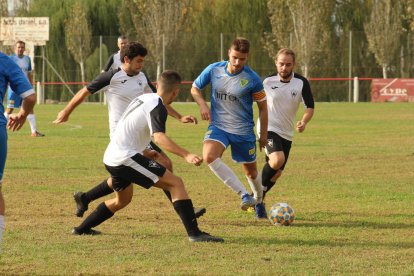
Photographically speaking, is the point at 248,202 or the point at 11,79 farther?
the point at 248,202

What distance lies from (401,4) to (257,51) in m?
9.06

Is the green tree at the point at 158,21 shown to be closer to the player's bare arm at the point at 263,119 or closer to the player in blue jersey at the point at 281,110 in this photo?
the player in blue jersey at the point at 281,110

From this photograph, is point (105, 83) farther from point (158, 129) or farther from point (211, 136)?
point (158, 129)

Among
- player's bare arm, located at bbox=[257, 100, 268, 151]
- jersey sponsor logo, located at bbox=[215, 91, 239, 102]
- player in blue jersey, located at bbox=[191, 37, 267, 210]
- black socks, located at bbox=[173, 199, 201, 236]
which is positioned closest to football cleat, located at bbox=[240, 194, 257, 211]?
player in blue jersey, located at bbox=[191, 37, 267, 210]

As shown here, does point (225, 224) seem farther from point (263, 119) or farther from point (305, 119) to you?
point (305, 119)

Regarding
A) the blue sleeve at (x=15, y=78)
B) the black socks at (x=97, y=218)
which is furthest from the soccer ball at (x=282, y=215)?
the blue sleeve at (x=15, y=78)

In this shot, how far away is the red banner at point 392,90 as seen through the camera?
44375mm

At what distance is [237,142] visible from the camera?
9.04 meters

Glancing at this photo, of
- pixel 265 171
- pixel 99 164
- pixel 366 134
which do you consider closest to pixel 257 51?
pixel 366 134

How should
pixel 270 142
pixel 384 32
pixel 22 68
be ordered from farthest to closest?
1. pixel 384 32
2. pixel 22 68
3. pixel 270 142

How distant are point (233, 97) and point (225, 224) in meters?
1.30

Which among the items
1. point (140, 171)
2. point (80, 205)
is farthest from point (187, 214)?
point (80, 205)

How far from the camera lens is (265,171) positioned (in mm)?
9805

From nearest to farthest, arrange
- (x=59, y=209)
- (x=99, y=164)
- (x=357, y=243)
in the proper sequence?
(x=357, y=243) < (x=59, y=209) < (x=99, y=164)
